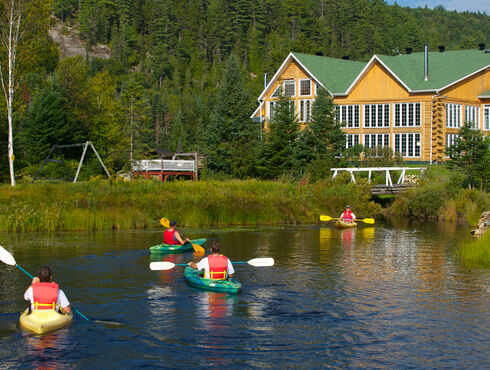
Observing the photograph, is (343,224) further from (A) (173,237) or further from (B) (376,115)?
(B) (376,115)

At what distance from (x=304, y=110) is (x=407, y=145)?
10595mm

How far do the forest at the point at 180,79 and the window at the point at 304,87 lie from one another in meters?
7.48

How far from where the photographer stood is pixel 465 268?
22078mm

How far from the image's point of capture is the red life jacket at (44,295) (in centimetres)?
1433

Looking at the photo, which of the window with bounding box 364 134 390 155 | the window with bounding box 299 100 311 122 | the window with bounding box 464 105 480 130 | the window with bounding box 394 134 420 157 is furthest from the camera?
the window with bounding box 299 100 311 122

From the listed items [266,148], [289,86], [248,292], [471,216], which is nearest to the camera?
[248,292]

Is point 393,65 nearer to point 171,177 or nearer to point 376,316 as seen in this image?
point 171,177

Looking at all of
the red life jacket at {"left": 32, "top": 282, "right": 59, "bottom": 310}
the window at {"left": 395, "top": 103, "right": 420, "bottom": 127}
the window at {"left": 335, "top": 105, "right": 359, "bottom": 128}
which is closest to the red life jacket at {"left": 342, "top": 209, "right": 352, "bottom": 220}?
the red life jacket at {"left": 32, "top": 282, "right": 59, "bottom": 310}

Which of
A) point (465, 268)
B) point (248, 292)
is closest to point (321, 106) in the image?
point (465, 268)

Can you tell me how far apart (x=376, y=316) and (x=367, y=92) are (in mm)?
45098

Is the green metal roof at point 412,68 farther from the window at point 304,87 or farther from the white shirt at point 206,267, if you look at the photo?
the white shirt at point 206,267

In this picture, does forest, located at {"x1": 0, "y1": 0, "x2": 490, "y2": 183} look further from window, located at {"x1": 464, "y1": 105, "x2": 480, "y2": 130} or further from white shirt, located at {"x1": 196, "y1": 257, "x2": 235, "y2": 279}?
white shirt, located at {"x1": 196, "y1": 257, "x2": 235, "y2": 279}

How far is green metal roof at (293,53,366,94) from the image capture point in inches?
2397

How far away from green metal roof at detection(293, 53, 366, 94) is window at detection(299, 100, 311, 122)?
2.46 metres
